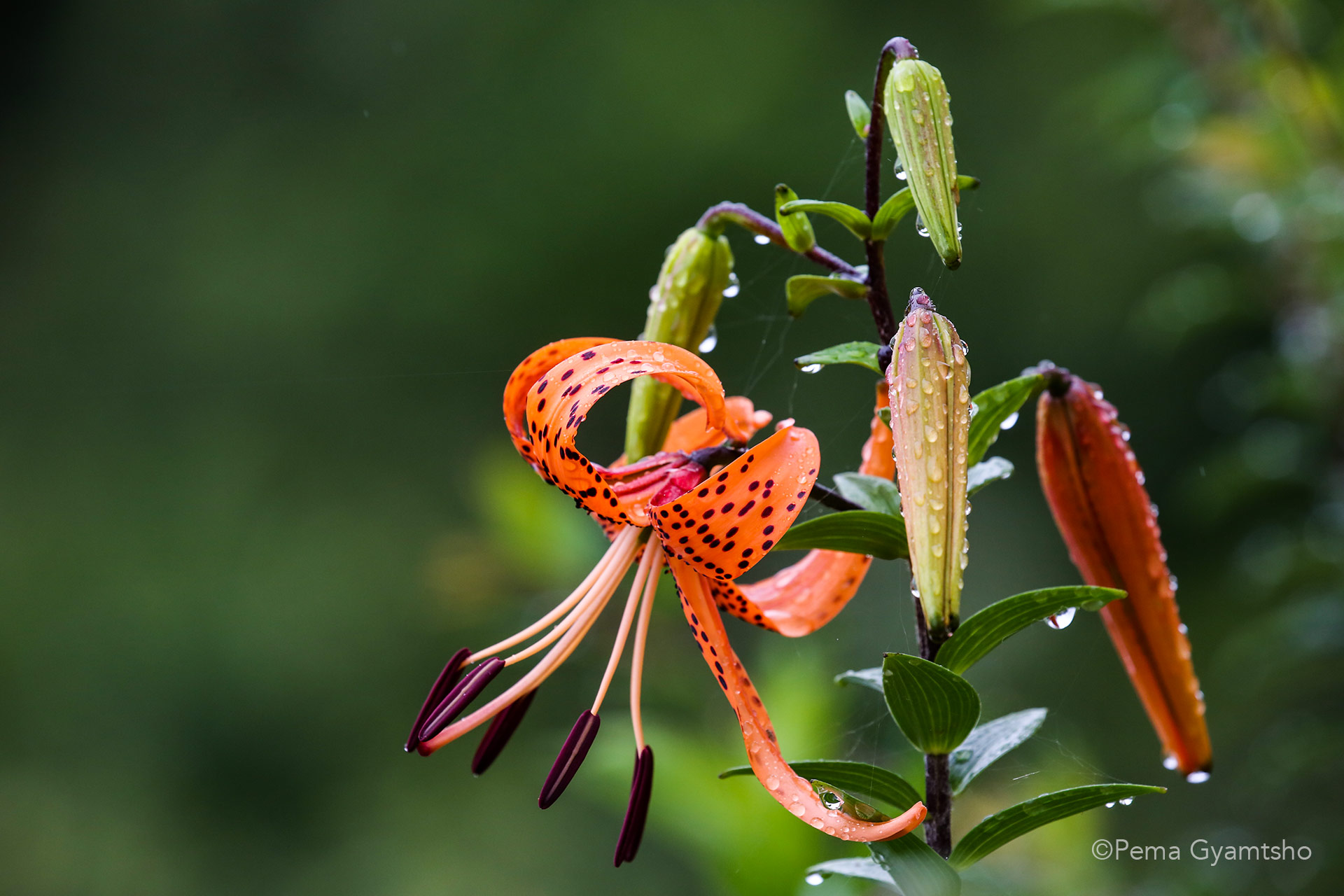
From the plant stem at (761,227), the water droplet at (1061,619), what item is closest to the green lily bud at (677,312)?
the plant stem at (761,227)

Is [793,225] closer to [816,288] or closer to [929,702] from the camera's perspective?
[816,288]

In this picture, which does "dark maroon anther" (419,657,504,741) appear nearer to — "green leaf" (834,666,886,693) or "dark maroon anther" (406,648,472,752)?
"dark maroon anther" (406,648,472,752)

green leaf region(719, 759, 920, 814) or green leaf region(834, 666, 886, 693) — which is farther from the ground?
green leaf region(834, 666, 886, 693)

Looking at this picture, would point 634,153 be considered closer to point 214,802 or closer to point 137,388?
point 137,388

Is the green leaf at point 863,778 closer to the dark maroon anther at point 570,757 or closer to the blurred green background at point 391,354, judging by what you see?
the dark maroon anther at point 570,757

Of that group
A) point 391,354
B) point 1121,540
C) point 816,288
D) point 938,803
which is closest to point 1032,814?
point 938,803

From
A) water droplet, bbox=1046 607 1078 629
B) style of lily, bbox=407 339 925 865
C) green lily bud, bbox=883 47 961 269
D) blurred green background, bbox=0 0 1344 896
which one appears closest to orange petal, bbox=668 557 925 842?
style of lily, bbox=407 339 925 865
